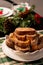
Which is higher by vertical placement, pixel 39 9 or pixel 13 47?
pixel 13 47

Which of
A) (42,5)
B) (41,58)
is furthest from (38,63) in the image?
(42,5)

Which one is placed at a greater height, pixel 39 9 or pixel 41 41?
pixel 41 41

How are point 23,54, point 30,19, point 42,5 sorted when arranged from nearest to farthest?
point 23,54
point 30,19
point 42,5

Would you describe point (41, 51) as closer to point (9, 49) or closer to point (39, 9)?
point (9, 49)

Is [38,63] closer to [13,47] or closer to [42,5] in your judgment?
[13,47]

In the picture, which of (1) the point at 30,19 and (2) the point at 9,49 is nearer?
(2) the point at 9,49

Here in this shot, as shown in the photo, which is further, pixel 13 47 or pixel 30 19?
pixel 30 19

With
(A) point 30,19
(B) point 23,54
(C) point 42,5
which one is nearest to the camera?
(B) point 23,54

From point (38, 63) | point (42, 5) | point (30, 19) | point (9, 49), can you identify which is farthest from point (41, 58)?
point (42, 5)
